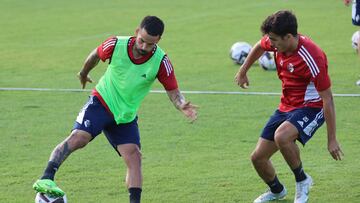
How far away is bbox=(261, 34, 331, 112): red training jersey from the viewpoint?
761 cm

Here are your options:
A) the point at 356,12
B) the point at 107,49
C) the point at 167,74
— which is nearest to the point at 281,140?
the point at 167,74

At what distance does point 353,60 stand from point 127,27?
7287mm

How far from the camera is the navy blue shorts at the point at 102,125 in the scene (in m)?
7.59

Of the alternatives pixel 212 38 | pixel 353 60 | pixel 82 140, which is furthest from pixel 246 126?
pixel 212 38

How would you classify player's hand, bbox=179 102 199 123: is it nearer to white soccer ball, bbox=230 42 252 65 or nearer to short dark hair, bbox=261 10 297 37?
short dark hair, bbox=261 10 297 37

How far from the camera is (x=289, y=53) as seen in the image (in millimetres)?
7883

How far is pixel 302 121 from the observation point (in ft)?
25.8

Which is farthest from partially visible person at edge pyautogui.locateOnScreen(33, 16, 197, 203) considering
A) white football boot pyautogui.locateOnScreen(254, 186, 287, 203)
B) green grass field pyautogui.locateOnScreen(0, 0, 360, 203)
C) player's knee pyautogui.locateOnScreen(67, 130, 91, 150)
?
white football boot pyautogui.locateOnScreen(254, 186, 287, 203)

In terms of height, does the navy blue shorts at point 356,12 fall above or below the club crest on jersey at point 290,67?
below

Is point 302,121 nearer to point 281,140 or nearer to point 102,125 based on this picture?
point 281,140

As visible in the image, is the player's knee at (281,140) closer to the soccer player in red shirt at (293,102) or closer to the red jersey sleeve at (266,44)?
the soccer player in red shirt at (293,102)

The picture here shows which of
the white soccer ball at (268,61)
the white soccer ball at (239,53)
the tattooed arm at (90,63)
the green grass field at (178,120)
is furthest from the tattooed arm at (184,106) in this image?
the white soccer ball at (239,53)

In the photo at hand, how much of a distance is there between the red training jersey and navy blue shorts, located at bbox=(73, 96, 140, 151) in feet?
4.78

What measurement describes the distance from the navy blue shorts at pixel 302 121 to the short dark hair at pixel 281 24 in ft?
2.55
